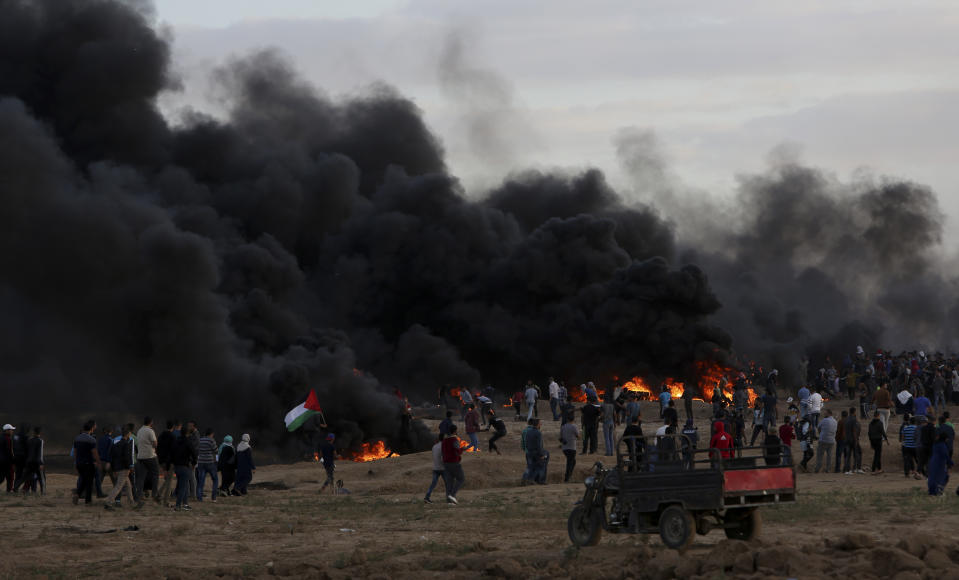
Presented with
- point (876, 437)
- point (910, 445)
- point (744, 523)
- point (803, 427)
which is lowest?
point (744, 523)

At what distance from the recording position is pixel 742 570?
41.2ft

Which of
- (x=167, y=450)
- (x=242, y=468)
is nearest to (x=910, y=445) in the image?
(x=242, y=468)

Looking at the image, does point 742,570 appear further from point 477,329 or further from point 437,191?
point 437,191

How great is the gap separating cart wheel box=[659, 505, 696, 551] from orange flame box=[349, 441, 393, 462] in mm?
32554

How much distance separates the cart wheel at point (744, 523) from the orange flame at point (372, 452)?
31945 mm

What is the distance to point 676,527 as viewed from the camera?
14570mm

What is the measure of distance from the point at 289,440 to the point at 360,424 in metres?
3.28

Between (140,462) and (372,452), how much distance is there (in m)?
25.0

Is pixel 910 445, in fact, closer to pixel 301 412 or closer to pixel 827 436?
pixel 827 436

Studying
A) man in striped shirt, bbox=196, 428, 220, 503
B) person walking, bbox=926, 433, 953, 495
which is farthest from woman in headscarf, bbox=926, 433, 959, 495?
man in striped shirt, bbox=196, 428, 220, 503

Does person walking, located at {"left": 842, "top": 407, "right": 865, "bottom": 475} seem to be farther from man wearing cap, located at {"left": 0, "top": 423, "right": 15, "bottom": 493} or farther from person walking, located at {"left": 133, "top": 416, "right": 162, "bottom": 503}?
man wearing cap, located at {"left": 0, "top": 423, "right": 15, "bottom": 493}

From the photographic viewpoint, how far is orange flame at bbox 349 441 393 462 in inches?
1831

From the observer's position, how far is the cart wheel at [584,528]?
1577 cm

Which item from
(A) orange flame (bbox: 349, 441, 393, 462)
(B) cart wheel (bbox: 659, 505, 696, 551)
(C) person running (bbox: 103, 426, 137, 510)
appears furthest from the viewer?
(A) orange flame (bbox: 349, 441, 393, 462)
